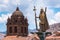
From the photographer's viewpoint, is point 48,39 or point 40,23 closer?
point 40,23

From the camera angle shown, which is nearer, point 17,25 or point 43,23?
point 43,23

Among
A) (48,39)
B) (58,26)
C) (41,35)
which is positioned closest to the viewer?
(41,35)

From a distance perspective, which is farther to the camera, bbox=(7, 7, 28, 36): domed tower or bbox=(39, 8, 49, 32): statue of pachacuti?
bbox=(7, 7, 28, 36): domed tower

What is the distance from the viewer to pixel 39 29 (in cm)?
2730

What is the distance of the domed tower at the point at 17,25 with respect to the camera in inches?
3541

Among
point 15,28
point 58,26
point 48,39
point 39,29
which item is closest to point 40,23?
point 39,29

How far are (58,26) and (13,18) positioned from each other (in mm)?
24594

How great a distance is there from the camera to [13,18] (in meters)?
92.0

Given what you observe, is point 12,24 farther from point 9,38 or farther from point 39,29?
point 39,29

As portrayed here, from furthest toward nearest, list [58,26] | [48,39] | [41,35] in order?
[58,26] → [48,39] → [41,35]

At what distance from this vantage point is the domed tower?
295 feet

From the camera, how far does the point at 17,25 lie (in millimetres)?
90625

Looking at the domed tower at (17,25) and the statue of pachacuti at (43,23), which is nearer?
the statue of pachacuti at (43,23)

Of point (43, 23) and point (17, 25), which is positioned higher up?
point (43, 23)
